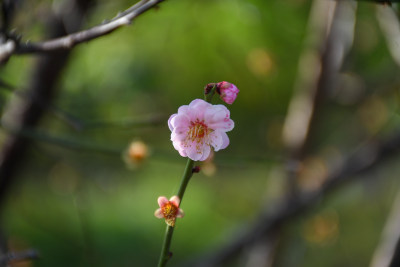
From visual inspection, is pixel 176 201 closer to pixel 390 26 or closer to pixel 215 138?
pixel 215 138

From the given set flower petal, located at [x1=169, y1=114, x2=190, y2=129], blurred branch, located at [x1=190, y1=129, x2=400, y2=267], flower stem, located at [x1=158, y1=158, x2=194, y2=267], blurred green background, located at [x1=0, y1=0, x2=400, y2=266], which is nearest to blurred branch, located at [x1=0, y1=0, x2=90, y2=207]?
blurred green background, located at [x1=0, y1=0, x2=400, y2=266]

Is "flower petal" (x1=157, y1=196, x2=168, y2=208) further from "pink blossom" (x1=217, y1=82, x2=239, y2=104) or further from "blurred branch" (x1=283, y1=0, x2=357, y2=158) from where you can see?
"blurred branch" (x1=283, y1=0, x2=357, y2=158)

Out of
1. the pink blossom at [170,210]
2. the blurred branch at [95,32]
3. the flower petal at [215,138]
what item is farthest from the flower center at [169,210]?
the blurred branch at [95,32]

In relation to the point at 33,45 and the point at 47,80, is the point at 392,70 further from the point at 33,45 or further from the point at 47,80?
the point at 33,45

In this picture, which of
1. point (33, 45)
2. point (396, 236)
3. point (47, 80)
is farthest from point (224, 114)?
point (47, 80)

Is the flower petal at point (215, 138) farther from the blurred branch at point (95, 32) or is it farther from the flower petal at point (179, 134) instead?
the blurred branch at point (95, 32)
